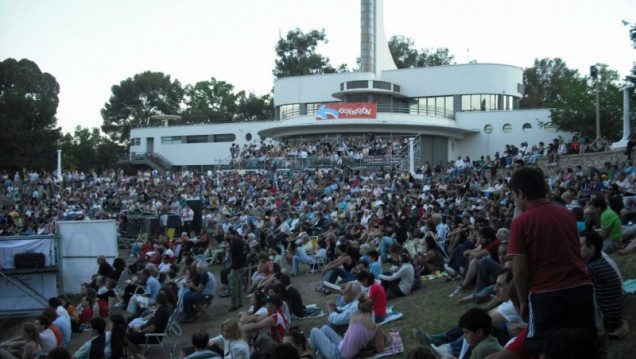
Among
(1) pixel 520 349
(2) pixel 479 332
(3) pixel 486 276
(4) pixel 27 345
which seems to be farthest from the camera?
(3) pixel 486 276

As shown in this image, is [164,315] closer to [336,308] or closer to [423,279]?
[336,308]

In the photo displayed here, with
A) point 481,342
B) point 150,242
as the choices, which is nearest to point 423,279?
point 481,342

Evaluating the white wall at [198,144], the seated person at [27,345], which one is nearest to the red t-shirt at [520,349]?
the seated person at [27,345]

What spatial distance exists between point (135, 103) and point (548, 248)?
233 feet

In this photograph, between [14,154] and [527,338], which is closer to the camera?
[527,338]

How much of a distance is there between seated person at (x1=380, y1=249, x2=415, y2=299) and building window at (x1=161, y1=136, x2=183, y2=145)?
39197mm

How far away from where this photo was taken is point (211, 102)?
72500 mm

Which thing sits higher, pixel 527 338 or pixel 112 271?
pixel 527 338

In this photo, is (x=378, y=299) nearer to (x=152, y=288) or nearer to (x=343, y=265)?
(x=343, y=265)

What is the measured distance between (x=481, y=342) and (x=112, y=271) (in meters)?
12.0

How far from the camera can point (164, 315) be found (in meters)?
10.1

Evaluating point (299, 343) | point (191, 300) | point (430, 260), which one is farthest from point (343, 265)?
point (299, 343)

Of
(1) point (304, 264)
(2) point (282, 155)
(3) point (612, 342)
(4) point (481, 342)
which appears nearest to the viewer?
(4) point (481, 342)

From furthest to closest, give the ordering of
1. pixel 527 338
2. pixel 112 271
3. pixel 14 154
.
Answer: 1. pixel 14 154
2. pixel 112 271
3. pixel 527 338
